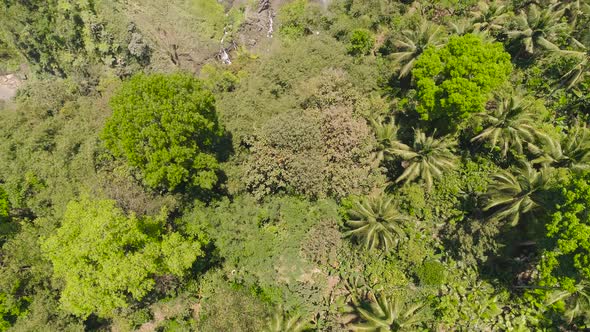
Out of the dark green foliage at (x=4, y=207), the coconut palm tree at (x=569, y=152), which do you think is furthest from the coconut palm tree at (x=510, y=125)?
the dark green foliage at (x=4, y=207)

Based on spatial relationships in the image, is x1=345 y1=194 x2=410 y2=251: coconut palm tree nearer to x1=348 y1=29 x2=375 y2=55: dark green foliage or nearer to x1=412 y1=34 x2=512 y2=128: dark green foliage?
x1=412 y1=34 x2=512 y2=128: dark green foliage

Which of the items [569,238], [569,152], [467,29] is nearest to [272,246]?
[569,238]

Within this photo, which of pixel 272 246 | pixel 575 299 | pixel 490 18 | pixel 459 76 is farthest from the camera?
pixel 490 18

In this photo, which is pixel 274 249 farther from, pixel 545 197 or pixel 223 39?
pixel 223 39

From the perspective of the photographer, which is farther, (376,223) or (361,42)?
(361,42)

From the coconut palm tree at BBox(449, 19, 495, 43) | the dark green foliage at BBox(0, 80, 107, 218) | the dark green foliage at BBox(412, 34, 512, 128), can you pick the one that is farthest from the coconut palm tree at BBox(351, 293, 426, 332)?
the coconut palm tree at BBox(449, 19, 495, 43)

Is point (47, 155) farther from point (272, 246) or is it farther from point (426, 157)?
point (426, 157)

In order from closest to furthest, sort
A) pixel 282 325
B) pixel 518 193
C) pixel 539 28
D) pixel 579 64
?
1. pixel 282 325
2. pixel 518 193
3. pixel 579 64
4. pixel 539 28
